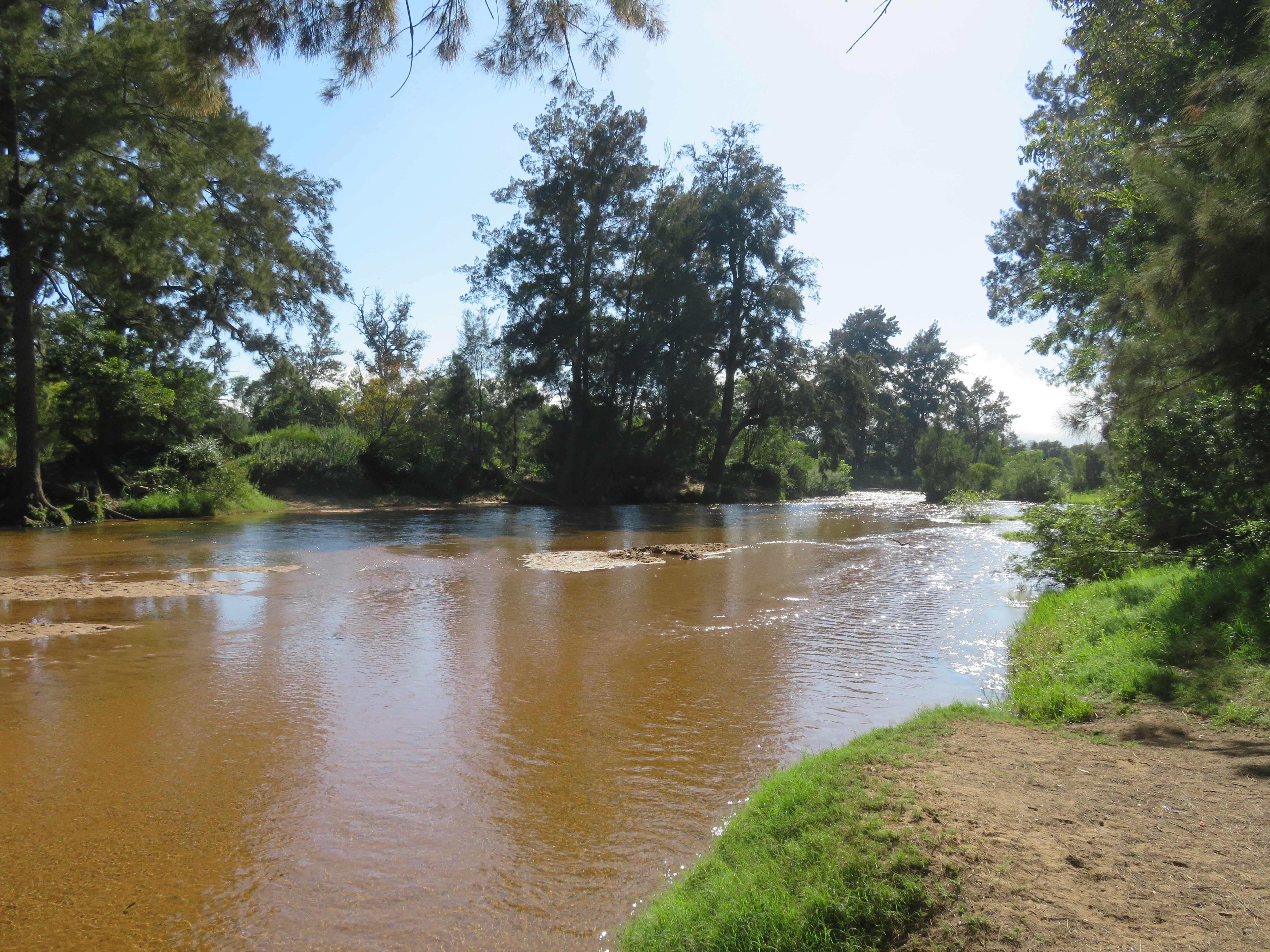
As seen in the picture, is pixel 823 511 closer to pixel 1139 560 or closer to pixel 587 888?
pixel 1139 560

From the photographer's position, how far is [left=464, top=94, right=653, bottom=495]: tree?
32.0m

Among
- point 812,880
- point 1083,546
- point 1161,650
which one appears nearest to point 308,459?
point 1083,546

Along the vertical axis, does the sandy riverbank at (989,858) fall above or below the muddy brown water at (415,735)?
above

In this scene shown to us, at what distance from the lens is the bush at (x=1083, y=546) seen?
9375 mm

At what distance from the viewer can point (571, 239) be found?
105ft

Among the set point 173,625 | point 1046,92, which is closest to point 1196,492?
point 173,625

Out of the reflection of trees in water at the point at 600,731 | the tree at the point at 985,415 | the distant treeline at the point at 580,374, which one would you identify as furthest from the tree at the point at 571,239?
the tree at the point at 985,415

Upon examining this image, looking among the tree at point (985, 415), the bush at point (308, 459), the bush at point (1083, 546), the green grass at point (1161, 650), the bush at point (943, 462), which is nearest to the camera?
the green grass at point (1161, 650)

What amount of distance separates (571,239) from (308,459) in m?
14.9

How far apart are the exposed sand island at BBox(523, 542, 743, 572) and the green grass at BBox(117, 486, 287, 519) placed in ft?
42.6

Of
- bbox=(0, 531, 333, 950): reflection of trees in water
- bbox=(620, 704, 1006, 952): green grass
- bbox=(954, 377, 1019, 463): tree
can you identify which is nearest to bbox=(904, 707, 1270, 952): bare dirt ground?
bbox=(620, 704, 1006, 952): green grass

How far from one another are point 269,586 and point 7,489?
13685mm

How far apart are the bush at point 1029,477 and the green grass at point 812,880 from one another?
127ft

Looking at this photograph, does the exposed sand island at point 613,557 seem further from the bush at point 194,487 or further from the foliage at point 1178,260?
the bush at point 194,487
